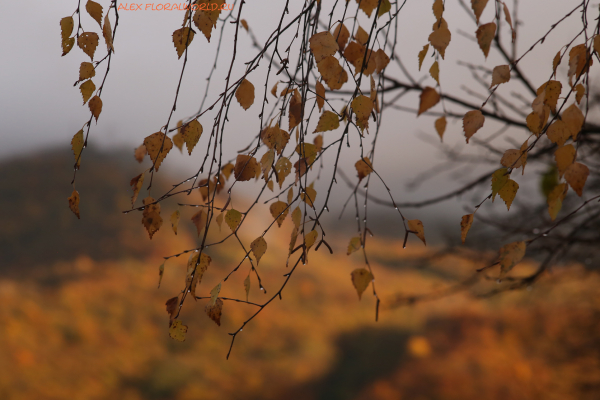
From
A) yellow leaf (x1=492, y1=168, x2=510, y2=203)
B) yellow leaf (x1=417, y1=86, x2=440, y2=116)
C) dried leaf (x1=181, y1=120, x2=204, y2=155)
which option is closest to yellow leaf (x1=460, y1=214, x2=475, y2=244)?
yellow leaf (x1=492, y1=168, x2=510, y2=203)

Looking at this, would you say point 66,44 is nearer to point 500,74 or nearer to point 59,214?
point 500,74

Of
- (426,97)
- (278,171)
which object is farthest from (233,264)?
(426,97)

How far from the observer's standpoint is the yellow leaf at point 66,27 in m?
0.49

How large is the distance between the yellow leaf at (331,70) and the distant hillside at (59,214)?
1.68m

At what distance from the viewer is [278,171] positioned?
52cm

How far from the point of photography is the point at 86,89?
0.52 meters

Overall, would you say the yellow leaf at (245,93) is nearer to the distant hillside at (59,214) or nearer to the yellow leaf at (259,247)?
the yellow leaf at (259,247)

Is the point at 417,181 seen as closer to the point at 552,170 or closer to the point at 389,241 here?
the point at 552,170

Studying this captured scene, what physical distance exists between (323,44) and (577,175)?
0.30m

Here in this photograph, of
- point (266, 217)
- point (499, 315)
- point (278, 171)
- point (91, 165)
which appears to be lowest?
point (278, 171)

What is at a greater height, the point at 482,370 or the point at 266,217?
the point at 266,217

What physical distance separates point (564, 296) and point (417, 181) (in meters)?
1.34

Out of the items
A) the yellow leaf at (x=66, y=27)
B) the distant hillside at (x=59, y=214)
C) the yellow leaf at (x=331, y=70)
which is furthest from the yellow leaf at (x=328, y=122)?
the distant hillside at (x=59, y=214)

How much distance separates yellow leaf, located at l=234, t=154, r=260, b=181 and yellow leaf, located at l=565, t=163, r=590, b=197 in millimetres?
360
